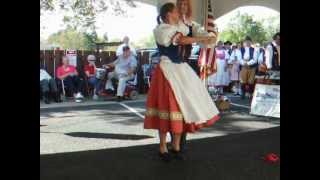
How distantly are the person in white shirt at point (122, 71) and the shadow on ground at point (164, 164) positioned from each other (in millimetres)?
1681

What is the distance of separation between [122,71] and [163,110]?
2.68 meters

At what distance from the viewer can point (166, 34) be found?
5.11 meters

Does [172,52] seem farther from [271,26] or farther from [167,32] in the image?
[271,26]

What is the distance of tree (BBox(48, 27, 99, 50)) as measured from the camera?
6267mm

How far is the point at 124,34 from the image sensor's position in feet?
20.4

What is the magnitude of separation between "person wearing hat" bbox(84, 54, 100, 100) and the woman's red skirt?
1.84m

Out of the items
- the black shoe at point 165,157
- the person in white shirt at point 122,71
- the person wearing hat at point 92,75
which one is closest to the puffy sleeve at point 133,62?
the person in white shirt at point 122,71

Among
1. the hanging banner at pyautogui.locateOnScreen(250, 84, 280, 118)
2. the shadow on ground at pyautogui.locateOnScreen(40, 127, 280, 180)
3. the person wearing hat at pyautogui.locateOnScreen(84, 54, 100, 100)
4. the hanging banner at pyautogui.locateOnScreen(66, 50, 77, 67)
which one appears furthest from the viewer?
the hanging banner at pyautogui.locateOnScreen(250, 84, 280, 118)

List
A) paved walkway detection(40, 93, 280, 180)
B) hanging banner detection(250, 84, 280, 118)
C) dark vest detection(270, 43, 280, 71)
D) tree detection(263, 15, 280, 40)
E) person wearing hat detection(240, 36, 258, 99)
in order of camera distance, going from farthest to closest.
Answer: person wearing hat detection(240, 36, 258, 99)
hanging banner detection(250, 84, 280, 118)
dark vest detection(270, 43, 280, 71)
tree detection(263, 15, 280, 40)
paved walkway detection(40, 93, 280, 180)

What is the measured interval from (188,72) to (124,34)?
51.3 inches

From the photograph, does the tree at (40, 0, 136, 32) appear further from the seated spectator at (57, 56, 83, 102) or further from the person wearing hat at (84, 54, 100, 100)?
the seated spectator at (57, 56, 83, 102)

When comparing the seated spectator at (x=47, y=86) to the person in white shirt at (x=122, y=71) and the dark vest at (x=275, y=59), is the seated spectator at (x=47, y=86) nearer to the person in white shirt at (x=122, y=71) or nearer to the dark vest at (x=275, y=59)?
the person in white shirt at (x=122, y=71)

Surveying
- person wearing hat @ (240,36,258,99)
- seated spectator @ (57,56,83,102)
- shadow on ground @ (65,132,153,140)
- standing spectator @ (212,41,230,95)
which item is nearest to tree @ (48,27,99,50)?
seated spectator @ (57,56,83,102)
